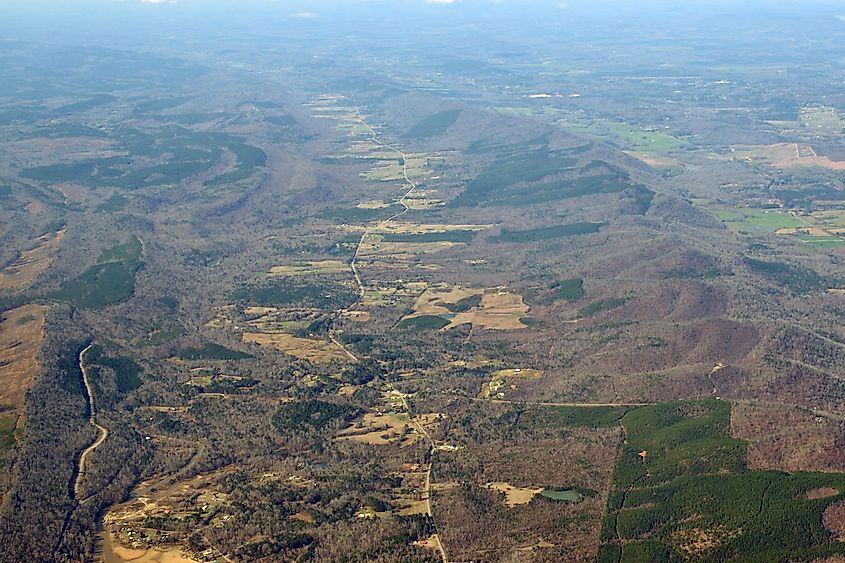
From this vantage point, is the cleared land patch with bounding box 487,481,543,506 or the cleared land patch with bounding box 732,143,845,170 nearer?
the cleared land patch with bounding box 487,481,543,506

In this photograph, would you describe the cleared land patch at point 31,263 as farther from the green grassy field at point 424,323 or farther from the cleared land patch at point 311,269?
the green grassy field at point 424,323

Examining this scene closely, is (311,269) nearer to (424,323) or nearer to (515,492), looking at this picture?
(424,323)

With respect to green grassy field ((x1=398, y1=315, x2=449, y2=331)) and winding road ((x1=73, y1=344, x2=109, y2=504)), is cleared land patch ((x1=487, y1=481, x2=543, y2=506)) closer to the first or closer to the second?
winding road ((x1=73, y1=344, x2=109, y2=504))

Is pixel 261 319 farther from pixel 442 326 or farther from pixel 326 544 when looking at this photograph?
pixel 326 544

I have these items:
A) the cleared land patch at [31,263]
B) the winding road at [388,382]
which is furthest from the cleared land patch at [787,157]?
the cleared land patch at [31,263]

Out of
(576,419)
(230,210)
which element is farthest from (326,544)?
(230,210)

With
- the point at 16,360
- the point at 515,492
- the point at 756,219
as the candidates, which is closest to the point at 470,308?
the point at 515,492

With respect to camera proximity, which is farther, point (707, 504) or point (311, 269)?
point (311, 269)

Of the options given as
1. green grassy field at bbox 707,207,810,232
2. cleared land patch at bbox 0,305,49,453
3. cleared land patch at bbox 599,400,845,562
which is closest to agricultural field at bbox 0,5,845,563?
cleared land patch at bbox 599,400,845,562
